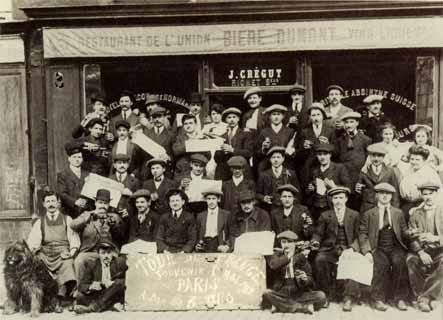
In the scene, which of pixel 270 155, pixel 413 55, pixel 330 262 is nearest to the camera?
pixel 330 262

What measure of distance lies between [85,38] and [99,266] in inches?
134

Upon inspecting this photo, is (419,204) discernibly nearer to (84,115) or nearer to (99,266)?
(99,266)

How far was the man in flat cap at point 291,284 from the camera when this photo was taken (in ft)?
22.5

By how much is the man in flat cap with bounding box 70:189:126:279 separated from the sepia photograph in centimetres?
2

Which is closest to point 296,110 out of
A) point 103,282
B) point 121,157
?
point 121,157

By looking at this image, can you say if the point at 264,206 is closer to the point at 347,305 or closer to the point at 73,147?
the point at 347,305

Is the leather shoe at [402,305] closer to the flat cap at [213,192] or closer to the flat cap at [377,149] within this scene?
the flat cap at [377,149]

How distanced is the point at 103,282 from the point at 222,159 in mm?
2247

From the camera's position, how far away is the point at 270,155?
7.55 m

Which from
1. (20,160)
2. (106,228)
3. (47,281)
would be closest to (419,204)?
(106,228)

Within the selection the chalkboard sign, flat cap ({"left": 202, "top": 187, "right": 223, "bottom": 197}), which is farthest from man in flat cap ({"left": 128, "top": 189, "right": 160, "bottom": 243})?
flat cap ({"left": 202, "top": 187, "right": 223, "bottom": 197})

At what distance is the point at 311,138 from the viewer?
762cm

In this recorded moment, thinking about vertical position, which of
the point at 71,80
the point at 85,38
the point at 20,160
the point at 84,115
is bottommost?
the point at 20,160

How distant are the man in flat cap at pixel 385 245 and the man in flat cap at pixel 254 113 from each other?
1.85 metres
